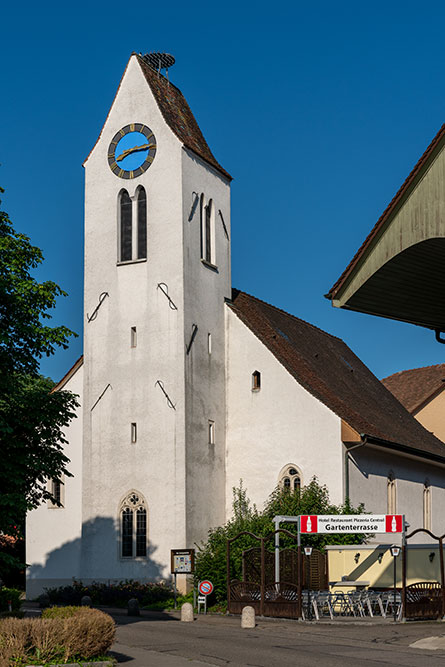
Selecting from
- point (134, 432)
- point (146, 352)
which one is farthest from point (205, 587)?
point (146, 352)

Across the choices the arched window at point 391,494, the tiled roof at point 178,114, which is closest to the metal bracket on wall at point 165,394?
the tiled roof at point 178,114

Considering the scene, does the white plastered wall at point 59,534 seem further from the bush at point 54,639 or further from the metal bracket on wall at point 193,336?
the bush at point 54,639

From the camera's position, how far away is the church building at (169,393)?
3359 centimetres

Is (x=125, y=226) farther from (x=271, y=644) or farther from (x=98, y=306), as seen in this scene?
(x=271, y=644)

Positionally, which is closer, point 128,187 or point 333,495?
point 333,495

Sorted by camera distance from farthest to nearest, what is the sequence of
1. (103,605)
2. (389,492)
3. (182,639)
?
(389,492) < (103,605) < (182,639)

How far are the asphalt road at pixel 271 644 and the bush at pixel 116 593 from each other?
634cm

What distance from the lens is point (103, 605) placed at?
31.9m

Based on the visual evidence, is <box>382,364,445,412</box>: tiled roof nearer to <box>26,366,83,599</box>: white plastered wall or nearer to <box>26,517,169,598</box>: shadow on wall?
<box>26,366,83,599</box>: white plastered wall

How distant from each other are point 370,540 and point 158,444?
8244mm

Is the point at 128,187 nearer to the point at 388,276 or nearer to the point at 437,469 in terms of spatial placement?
the point at 437,469

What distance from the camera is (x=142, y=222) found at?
36094 millimetres

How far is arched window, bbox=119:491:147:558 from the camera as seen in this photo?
3356 centimetres

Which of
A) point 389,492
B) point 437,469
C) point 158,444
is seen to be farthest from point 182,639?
point 437,469
